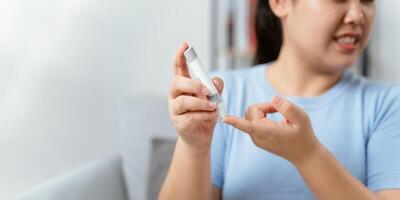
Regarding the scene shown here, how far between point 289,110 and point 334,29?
30 centimetres

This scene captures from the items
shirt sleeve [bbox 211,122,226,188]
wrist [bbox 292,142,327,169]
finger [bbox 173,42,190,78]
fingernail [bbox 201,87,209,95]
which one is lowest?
shirt sleeve [bbox 211,122,226,188]

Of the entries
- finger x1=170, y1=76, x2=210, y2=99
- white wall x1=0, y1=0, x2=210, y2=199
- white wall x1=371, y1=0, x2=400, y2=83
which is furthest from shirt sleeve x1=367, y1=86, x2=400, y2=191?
white wall x1=0, y1=0, x2=210, y2=199

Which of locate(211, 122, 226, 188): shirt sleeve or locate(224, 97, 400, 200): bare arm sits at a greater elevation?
locate(224, 97, 400, 200): bare arm

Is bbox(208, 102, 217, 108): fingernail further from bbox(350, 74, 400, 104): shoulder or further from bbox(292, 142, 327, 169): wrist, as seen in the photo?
bbox(350, 74, 400, 104): shoulder

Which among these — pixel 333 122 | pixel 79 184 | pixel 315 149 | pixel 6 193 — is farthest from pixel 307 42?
pixel 6 193

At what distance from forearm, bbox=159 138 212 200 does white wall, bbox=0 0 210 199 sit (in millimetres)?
695

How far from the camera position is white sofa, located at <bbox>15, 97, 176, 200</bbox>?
123 centimetres

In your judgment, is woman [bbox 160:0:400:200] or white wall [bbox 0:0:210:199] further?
white wall [bbox 0:0:210:199]

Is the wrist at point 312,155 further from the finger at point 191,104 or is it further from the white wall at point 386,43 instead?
the white wall at point 386,43

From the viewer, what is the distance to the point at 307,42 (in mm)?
941

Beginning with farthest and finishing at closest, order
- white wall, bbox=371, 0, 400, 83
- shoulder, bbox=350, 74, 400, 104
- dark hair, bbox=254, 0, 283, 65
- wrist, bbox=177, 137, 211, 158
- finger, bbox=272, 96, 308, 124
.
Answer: white wall, bbox=371, 0, 400, 83 < dark hair, bbox=254, 0, 283, 65 < shoulder, bbox=350, 74, 400, 104 < wrist, bbox=177, 137, 211, 158 < finger, bbox=272, 96, 308, 124

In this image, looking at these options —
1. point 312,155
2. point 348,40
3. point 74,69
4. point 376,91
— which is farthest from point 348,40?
point 74,69

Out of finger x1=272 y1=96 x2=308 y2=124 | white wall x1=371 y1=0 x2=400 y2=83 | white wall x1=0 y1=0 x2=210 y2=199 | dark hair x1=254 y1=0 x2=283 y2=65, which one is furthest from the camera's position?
white wall x1=371 y1=0 x2=400 y2=83

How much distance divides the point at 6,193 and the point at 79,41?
51 centimetres
